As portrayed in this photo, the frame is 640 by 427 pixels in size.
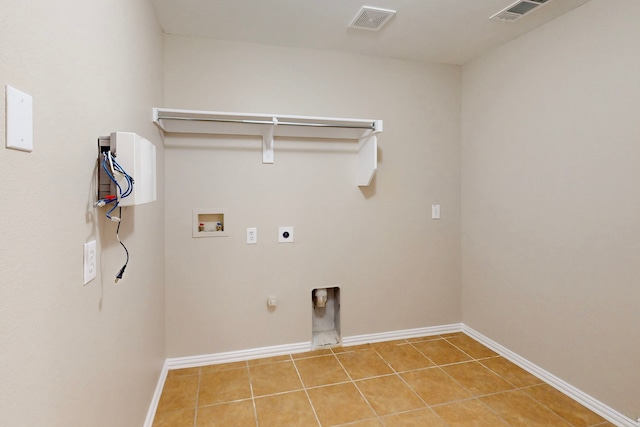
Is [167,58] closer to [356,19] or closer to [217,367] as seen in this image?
[356,19]

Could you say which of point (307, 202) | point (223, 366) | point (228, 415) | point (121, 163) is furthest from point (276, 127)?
point (228, 415)

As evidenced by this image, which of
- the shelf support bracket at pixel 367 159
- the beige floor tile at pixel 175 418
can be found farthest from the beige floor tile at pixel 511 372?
the beige floor tile at pixel 175 418

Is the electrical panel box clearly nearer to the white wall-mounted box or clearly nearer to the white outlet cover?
the white wall-mounted box

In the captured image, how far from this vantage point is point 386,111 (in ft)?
9.66

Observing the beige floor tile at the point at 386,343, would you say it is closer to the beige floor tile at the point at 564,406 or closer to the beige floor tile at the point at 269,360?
the beige floor tile at the point at 269,360

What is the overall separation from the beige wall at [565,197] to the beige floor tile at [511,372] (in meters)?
0.12

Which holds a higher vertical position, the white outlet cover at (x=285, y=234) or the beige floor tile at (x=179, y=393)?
the white outlet cover at (x=285, y=234)

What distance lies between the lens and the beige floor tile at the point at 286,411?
1965 mm

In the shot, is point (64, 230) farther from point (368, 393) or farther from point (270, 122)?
point (368, 393)

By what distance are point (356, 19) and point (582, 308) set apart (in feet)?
7.67

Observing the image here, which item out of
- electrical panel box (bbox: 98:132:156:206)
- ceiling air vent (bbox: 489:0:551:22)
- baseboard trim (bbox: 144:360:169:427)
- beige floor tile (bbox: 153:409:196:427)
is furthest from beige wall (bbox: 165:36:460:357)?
electrical panel box (bbox: 98:132:156:206)

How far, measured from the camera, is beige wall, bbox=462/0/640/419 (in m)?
1.91

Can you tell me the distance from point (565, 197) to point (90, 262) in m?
2.59

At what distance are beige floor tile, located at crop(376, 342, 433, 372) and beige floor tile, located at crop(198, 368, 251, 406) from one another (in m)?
1.08
